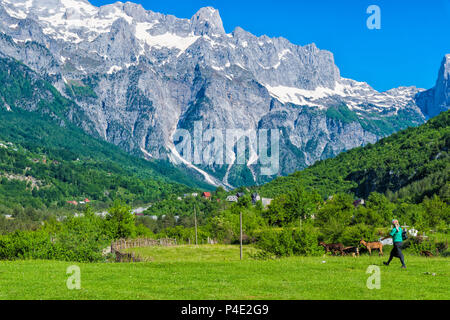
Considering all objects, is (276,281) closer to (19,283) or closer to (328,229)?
(19,283)

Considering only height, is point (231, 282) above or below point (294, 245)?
below

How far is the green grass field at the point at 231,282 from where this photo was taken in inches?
836

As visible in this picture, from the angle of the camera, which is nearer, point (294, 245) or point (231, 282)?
point (231, 282)

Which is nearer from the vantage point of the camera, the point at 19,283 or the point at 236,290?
the point at 236,290

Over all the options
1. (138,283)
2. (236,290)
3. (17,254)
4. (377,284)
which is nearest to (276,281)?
(236,290)

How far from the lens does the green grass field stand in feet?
69.7

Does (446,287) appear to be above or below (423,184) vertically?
below

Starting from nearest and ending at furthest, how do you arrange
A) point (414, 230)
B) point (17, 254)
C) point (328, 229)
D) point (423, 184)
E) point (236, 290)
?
point (236, 290) → point (17, 254) → point (328, 229) → point (414, 230) → point (423, 184)

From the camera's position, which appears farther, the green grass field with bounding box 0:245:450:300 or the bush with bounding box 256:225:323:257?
the bush with bounding box 256:225:323:257

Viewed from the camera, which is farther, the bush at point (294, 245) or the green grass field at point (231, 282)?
the bush at point (294, 245)

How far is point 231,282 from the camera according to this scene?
83.7 feet
